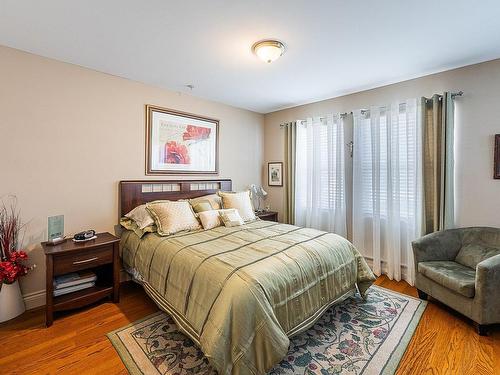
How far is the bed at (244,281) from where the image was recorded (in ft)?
4.91

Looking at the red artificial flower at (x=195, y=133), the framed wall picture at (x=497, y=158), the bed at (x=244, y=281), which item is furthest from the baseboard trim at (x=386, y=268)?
the red artificial flower at (x=195, y=133)

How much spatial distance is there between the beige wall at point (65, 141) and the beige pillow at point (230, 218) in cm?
122

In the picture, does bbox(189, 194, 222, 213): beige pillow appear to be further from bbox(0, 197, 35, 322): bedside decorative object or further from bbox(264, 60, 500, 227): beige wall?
bbox(264, 60, 500, 227): beige wall

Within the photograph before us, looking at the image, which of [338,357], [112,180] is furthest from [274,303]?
[112,180]

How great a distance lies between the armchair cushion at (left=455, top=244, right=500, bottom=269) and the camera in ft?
7.70

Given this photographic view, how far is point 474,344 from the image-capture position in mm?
1925

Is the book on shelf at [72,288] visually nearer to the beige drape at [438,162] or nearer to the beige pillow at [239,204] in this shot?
the beige pillow at [239,204]

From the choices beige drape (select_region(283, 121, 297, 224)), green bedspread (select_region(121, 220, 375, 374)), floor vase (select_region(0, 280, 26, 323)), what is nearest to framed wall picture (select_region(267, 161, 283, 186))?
beige drape (select_region(283, 121, 297, 224))

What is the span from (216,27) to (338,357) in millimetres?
2796

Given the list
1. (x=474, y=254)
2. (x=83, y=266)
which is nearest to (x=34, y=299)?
(x=83, y=266)

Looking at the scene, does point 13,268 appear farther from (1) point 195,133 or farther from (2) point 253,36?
(2) point 253,36

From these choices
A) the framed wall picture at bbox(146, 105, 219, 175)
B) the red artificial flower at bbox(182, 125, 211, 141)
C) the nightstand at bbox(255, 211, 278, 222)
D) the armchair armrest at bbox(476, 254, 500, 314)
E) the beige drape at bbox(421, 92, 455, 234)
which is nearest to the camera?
the armchair armrest at bbox(476, 254, 500, 314)

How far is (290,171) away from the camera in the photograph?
4266 millimetres

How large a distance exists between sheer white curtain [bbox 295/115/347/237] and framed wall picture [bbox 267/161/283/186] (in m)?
0.40
